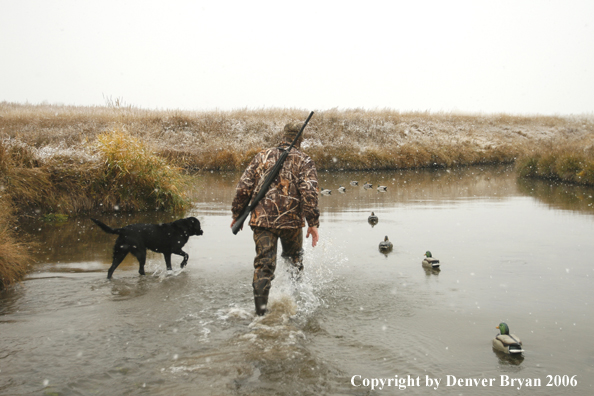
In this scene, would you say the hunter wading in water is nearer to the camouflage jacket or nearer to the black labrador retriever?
the camouflage jacket

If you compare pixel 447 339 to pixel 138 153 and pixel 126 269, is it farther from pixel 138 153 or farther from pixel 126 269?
pixel 138 153

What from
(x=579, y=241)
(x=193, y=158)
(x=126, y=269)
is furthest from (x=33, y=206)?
(x=193, y=158)

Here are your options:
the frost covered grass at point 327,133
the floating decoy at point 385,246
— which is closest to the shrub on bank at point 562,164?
the frost covered grass at point 327,133

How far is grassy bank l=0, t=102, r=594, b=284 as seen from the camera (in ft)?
39.1

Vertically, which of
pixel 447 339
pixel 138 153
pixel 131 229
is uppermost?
pixel 138 153

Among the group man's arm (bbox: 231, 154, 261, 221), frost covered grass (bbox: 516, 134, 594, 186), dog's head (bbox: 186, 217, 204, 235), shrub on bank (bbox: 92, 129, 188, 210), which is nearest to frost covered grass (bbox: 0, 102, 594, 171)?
frost covered grass (bbox: 516, 134, 594, 186)

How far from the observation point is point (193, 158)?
1185 inches

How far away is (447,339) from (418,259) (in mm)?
3517

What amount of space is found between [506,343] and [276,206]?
2674mm

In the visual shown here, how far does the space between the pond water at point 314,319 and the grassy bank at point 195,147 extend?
1.77m

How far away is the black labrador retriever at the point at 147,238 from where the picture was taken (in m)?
6.84

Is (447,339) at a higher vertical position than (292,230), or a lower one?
lower

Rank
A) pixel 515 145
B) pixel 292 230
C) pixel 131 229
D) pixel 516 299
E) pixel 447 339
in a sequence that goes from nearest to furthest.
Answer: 1. pixel 447 339
2. pixel 292 230
3. pixel 516 299
4. pixel 131 229
5. pixel 515 145

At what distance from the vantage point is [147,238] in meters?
7.00
